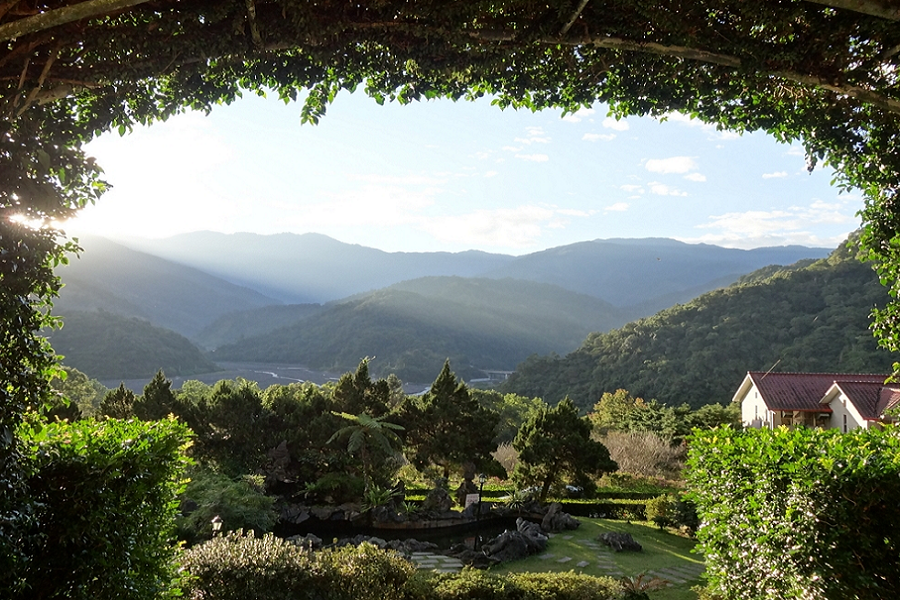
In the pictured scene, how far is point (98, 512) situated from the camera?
3.27 metres

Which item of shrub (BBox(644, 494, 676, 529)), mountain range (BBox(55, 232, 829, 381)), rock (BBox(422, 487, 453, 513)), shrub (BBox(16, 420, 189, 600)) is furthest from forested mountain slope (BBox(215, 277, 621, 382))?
shrub (BBox(16, 420, 189, 600))

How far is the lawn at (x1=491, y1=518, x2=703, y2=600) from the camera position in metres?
9.20

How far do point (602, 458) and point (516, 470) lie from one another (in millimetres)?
2934

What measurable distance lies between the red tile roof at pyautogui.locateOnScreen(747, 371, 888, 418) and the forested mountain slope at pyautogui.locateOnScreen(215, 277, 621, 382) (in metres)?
42.0

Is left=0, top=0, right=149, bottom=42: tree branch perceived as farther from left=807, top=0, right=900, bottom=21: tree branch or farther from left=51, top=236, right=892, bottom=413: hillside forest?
left=51, top=236, right=892, bottom=413: hillside forest

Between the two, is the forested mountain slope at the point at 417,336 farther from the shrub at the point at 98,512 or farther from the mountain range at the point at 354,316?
the shrub at the point at 98,512

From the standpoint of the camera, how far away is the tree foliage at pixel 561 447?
17.0 m

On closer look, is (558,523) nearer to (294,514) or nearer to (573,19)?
(294,514)

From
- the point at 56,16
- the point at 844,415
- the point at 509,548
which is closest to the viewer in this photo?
the point at 56,16

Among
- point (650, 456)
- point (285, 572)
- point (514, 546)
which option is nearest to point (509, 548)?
point (514, 546)

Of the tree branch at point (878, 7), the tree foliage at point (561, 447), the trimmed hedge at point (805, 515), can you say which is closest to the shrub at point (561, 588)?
the trimmed hedge at point (805, 515)

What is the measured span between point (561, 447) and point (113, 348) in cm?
4624

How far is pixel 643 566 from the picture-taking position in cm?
1016

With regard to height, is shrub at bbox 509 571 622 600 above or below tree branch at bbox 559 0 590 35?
below
